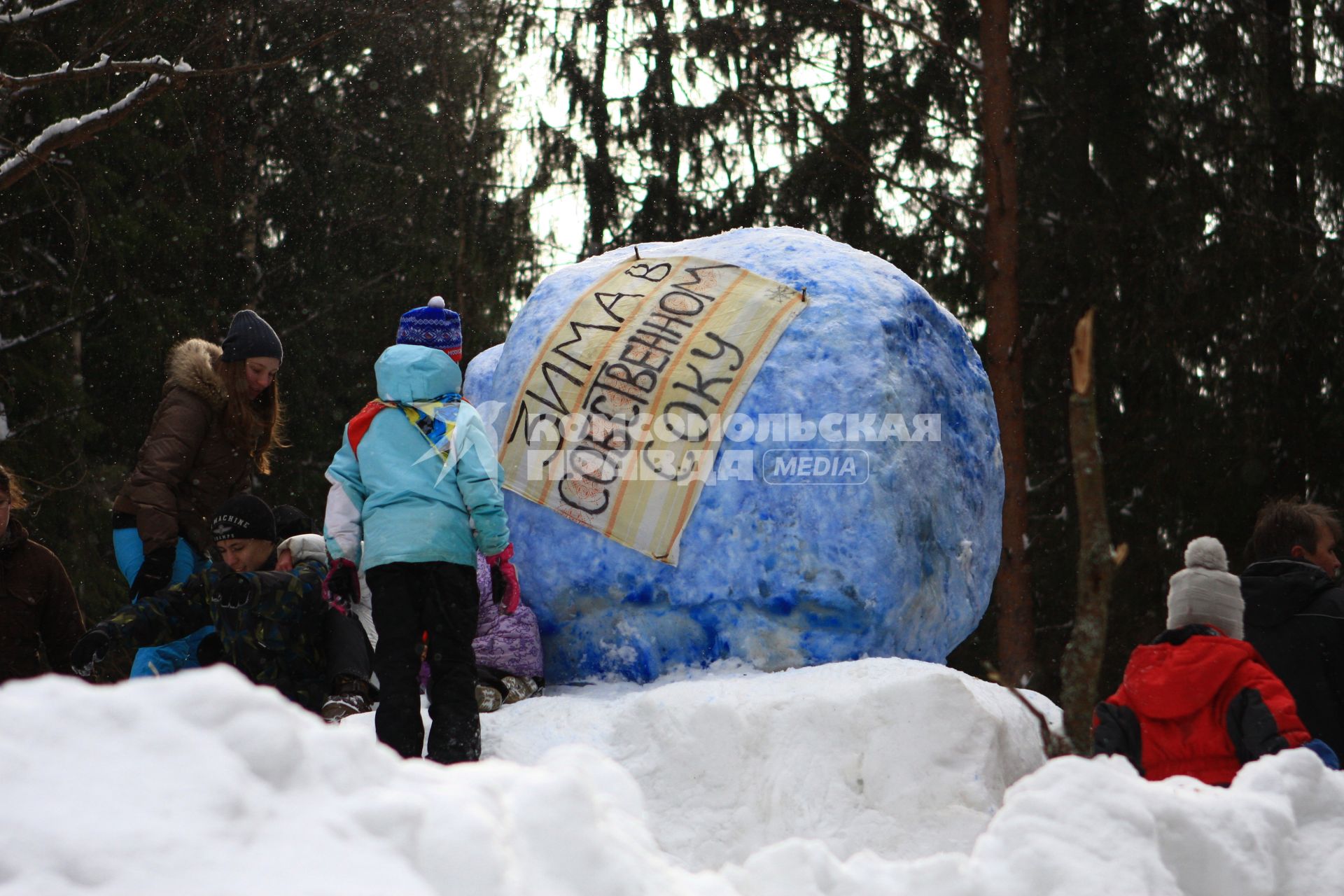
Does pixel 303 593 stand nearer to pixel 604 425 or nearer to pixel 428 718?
pixel 428 718

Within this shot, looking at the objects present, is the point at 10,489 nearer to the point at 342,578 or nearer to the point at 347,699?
the point at 342,578

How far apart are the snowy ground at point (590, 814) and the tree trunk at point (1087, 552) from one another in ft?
1.27

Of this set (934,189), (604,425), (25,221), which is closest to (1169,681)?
(604,425)

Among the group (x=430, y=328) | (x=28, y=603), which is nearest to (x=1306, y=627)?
(x=430, y=328)

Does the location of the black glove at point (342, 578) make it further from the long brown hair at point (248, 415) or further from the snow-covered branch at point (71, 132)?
the snow-covered branch at point (71, 132)

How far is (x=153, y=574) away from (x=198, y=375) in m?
0.74

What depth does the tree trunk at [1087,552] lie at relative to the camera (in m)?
2.79

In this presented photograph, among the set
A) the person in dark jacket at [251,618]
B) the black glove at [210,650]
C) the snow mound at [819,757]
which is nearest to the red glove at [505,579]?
the snow mound at [819,757]

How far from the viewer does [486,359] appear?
19.7ft

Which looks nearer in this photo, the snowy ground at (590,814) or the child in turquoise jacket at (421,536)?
the snowy ground at (590,814)

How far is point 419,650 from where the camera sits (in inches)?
158

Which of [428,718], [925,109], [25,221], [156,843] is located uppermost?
[925,109]

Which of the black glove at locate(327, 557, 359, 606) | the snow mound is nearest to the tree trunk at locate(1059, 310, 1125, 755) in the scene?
the snow mound

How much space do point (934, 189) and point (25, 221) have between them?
27.0ft
